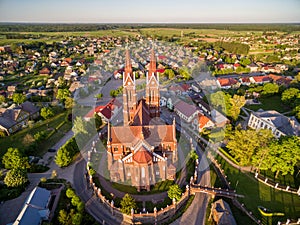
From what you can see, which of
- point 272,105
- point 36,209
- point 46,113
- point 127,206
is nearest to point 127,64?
point 127,206

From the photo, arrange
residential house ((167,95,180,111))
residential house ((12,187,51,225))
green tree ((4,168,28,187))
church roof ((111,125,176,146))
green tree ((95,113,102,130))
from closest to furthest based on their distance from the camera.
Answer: residential house ((12,187,51,225)) → green tree ((4,168,28,187)) → church roof ((111,125,176,146)) → green tree ((95,113,102,130)) → residential house ((167,95,180,111))

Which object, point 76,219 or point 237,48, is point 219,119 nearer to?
point 76,219

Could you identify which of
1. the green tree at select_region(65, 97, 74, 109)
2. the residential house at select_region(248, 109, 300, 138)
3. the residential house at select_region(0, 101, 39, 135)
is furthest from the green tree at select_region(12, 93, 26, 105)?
the residential house at select_region(248, 109, 300, 138)

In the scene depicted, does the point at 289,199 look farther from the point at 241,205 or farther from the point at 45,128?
the point at 45,128

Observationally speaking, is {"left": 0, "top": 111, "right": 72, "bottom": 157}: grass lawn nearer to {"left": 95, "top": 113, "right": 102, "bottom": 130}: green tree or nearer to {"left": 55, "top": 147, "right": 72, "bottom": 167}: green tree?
{"left": 95, "top": 113, "right": 102, "bottom": 130}: green tree

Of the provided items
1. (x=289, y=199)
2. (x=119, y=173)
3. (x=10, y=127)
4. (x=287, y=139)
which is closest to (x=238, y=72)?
(x=287, y=139)

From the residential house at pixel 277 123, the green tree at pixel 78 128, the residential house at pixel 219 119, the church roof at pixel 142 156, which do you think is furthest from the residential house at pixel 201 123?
the green tree at pixel 78 128
